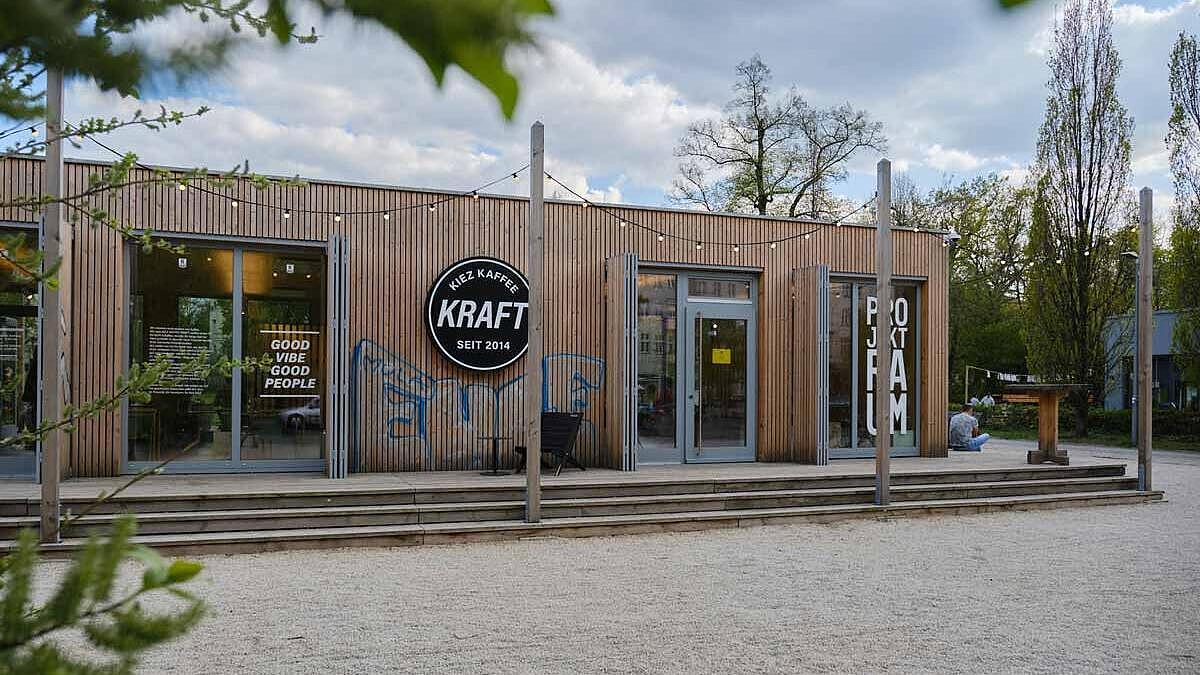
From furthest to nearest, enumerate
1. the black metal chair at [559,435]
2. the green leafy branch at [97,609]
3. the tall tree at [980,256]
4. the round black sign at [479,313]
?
the tall tree at [980,256] → the round black sign at [479,313] → the black metal chair at [559,435] → the green leafy branch at [97,609]

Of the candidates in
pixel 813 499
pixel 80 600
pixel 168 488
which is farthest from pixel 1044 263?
pixel 80 600

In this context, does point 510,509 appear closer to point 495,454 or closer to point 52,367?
point 495,454

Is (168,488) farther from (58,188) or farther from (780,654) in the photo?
(780,654)

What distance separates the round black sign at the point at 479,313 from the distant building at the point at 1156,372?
62.2 feet

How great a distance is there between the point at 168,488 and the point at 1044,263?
74.0 ft

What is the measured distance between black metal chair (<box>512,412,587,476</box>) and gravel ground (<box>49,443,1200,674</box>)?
243cm

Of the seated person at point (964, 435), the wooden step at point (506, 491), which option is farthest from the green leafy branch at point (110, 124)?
the seated person at point (964, 435)

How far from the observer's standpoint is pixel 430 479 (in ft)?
36.1

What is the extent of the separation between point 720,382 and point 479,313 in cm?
336

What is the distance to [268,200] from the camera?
11.5 meters

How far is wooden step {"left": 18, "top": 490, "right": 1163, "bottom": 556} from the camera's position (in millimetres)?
8414

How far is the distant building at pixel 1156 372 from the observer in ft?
85.7

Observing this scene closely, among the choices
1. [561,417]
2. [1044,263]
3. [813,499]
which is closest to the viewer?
[813,499]

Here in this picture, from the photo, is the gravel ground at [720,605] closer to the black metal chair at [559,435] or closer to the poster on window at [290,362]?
the black metal chair at [559,435]
